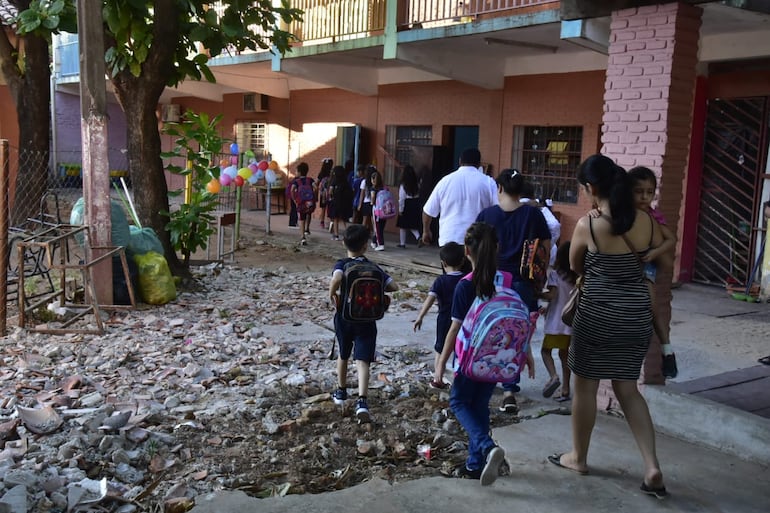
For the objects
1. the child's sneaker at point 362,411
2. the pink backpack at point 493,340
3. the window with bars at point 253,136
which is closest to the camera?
the pink backpack at point 493,340

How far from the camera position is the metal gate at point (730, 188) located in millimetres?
9875

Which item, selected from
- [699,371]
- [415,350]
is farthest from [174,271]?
[699,371]

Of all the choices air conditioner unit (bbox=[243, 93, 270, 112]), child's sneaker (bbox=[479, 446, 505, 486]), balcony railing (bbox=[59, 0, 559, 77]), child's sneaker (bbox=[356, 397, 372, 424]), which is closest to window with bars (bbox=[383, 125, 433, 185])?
balcony railing (bbox=[59, 0, 559, 77])

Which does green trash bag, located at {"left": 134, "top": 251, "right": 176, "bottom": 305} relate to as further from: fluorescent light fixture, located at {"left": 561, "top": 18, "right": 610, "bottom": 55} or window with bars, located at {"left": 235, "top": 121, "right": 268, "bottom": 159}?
window with bars, located at {"left": 235, "top": 121, "right": 268, "bottom": 159}

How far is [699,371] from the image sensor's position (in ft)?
21.0

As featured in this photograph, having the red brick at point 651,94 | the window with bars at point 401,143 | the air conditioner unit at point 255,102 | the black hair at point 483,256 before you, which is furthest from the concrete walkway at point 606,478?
the air conditioner unit at point 255,102

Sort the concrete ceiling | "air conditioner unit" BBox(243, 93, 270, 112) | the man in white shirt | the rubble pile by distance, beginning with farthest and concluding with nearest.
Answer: "air conditioner unit" BBox(243, 93, 270, 112) < the concrete ceiling < the man in white shirt < the rubble pile

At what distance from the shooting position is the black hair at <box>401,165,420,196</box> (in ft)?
46.8

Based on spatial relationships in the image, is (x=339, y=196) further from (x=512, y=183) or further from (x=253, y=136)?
(x=512, y=183)

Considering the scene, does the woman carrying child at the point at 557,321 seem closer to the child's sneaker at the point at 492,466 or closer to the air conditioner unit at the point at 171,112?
the child's sneaker at the point at 492,466

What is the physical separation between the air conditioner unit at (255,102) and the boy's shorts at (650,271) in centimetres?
1685

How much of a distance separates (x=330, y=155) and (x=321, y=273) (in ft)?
22.8

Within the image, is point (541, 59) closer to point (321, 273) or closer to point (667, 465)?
point (321, 273)

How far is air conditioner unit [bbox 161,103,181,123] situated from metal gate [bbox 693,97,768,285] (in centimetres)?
1807
